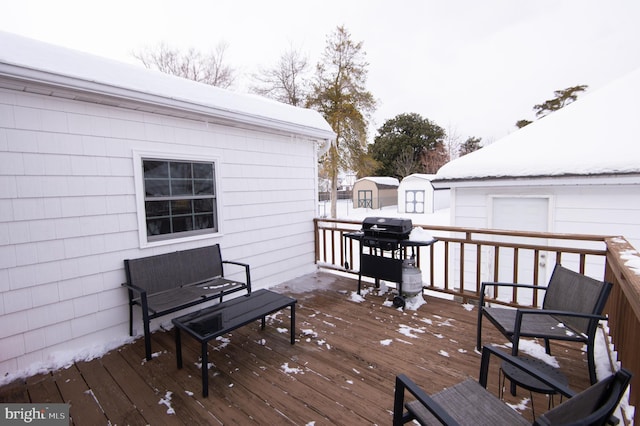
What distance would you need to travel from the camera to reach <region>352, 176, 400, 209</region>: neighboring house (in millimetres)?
22062

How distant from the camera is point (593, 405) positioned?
101cm

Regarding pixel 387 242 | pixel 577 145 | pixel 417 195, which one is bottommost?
pixel 387 242

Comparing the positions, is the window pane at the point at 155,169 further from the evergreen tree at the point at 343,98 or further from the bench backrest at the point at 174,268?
the evergreen tree at the point at 343,98

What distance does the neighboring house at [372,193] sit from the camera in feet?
72.4

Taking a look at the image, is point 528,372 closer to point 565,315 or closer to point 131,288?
point 565,315

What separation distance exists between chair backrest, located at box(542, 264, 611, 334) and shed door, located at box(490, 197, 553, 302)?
2.55m

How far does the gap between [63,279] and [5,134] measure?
1295mm

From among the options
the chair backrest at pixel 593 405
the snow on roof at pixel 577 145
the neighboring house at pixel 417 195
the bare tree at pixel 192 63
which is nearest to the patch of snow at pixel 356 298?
the snow on roof at pixel 577 145

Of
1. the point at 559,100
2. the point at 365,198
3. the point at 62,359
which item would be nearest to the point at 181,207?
the point at 62,359

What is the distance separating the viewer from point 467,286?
5.49m

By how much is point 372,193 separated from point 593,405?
70.5 feet

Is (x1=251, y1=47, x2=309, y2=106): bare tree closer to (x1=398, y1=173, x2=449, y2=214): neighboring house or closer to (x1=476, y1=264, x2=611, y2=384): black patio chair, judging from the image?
(x1=398, y1=173, x2=449, y2=214): neighboring house

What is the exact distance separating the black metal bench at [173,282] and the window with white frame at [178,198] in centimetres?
29

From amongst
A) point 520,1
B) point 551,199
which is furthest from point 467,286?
point 520,1
